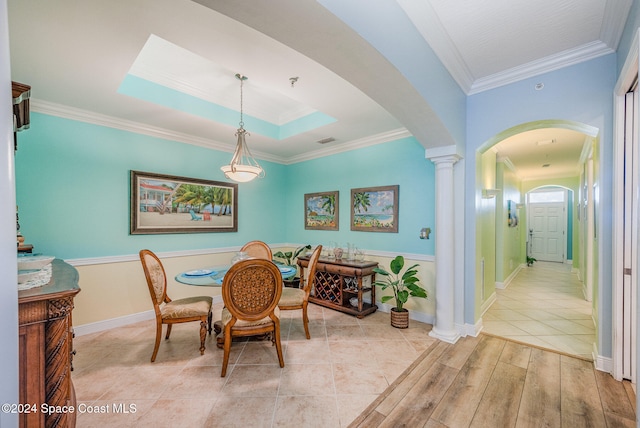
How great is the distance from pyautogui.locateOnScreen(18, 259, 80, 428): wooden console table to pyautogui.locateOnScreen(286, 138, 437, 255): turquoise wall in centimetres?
344

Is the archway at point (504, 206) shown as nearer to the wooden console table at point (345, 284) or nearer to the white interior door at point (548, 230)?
the white interior door at point (548, 230)

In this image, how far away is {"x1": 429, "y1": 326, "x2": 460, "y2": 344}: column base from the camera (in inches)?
113

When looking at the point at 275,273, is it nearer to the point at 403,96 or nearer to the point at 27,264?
the point at 27,264

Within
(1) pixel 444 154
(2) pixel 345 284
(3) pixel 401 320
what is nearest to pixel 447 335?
(3) pixel 401 320

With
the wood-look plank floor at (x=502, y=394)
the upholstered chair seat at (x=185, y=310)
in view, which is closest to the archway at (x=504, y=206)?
the wood-look plank floor at (x=502, y=394)

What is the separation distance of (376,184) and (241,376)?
3024mm

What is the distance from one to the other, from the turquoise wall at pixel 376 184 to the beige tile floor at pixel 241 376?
129 cm

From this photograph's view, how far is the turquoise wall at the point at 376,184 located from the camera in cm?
354

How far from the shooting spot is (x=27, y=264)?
1.27m

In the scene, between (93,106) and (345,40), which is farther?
(93,106)

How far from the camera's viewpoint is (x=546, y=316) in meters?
3.61

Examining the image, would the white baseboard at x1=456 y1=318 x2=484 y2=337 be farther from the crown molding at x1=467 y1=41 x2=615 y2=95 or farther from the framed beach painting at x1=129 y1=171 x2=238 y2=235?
the framed beach painting at x1=129 y1=171 x2=238 y2=235

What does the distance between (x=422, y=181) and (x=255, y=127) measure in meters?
2.53

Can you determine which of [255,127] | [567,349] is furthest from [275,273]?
[567,349]
